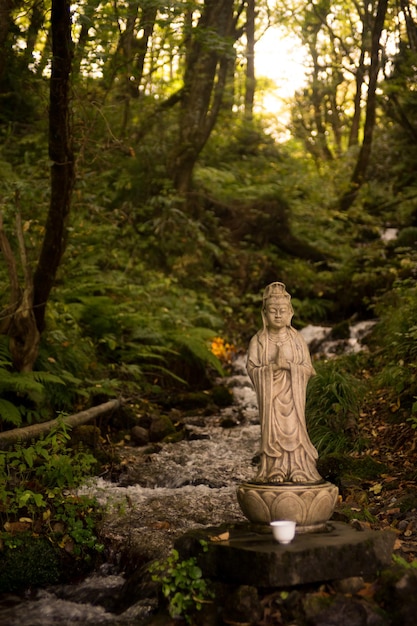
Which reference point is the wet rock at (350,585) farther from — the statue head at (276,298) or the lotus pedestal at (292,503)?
the statue head at (276,298)

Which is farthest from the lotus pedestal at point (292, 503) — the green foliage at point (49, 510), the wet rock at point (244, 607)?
the green foliage at point (49, 510)

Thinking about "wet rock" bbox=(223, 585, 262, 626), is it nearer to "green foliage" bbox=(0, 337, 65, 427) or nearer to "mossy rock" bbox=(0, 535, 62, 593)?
"mossy rock" bbox=(0, 535, 62, 593)

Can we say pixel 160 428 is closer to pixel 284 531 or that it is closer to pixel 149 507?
pixel 149 507

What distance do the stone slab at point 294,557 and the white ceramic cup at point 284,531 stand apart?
0.06 m

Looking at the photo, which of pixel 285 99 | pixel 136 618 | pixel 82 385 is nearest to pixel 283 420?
pixel 136 618

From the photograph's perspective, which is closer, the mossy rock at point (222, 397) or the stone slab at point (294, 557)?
the stone slab at point (294, 557)

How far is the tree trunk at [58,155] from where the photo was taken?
8094 mm

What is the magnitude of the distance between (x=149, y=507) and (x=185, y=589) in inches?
102

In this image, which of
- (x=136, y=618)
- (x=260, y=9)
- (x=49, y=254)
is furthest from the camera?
(x=260, y=9)

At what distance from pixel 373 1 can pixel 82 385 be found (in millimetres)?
16912

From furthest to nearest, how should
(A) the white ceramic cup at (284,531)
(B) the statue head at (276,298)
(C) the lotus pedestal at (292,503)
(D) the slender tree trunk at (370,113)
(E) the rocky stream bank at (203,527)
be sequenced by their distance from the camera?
(D) the slender tree trunk at (370,113), (B) the statue head at (276,298), (C) the lotus pedestal at (292,503), (A) the white ceramic cup at (284,531), (E) the rocky stream bank at (203,527)

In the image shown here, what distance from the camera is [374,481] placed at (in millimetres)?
7988

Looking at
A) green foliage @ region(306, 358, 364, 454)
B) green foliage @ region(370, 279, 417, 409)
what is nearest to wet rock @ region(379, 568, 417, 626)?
green foliage @ region(370, 279, 417, 409)

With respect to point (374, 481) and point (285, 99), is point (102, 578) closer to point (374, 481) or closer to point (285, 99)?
point (374, 481)
